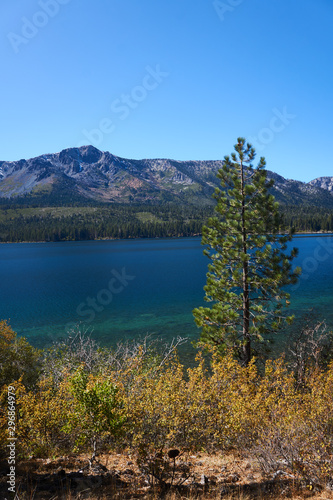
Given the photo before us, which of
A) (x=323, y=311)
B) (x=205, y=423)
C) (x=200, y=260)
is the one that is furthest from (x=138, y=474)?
(x=200, y=260)

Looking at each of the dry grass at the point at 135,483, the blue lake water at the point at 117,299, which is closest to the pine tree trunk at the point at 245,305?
the dry grass at the point at 135,483

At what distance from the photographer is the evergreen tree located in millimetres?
23875

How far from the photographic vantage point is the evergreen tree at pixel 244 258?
2388 centimetres

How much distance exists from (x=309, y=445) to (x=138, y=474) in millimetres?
6527

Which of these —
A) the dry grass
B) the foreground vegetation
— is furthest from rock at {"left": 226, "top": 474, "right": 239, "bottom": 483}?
the foreground vegetation

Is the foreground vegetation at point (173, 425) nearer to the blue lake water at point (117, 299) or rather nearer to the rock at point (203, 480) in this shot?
the rock at point (203, 480)

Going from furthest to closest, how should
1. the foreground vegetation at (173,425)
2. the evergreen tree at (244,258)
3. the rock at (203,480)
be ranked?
1. the evergreen tree at (244,258)
2. the rock at (203,480)
3. the foreground vegetation at (173,425)

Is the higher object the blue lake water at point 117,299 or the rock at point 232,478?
the rock at point 232,478

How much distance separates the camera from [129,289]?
238ft

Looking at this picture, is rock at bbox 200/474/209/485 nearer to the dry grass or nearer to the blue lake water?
the dry grass

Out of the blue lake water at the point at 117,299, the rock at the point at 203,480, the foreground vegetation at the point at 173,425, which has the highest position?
the foreground vegetation at the point at 173,425

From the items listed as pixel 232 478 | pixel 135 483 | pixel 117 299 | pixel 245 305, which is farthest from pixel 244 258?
pixel 117 299

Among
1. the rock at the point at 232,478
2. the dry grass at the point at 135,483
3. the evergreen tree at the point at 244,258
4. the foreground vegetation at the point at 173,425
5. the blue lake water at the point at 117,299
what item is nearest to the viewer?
the dry grass at the point at 135,483

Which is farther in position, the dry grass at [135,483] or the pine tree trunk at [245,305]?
the pine tree trunk at [245,305]
